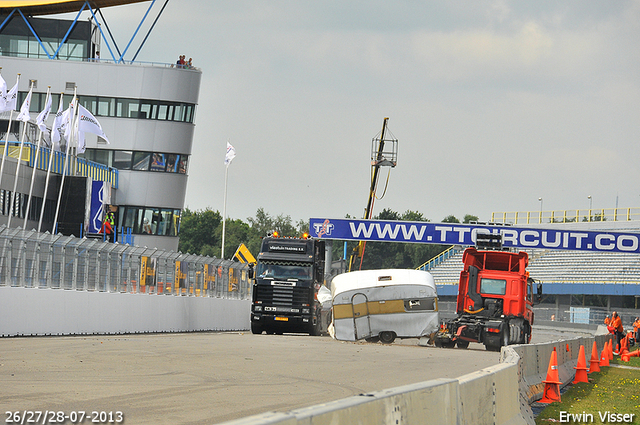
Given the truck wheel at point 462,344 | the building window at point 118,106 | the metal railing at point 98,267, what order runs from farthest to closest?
the building window at point 118,106 < the truck wheel at point 462,344 < the metal railing at point 98,267

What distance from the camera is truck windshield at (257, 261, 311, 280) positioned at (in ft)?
109

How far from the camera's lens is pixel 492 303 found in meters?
29.7

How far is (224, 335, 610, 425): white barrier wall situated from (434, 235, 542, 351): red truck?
14.9 m

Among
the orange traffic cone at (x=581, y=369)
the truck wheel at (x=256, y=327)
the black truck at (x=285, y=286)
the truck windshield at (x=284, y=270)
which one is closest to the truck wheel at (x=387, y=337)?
the black truck at (x=285, y=286)

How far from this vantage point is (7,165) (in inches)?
1953

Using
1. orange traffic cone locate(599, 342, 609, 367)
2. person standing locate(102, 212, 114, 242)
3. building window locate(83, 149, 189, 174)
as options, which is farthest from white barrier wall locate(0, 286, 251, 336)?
building window locate(83, 149, 189, 174)

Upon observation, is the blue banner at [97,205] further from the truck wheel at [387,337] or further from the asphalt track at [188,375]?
the asphalt track at [188,375]

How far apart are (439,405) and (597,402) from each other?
28.2 feet

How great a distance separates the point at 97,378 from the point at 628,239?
146 ft

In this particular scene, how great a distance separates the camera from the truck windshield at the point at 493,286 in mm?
29812

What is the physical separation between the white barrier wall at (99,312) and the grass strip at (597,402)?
44.3 feet

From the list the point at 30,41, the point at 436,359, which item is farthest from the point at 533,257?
the point at 436,359

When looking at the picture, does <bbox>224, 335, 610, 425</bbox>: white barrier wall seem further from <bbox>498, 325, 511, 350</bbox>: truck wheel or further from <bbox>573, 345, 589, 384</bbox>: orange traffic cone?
<bbox>498, 325, 511, 350</bbox>: truck wheel

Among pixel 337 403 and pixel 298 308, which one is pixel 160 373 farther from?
pixel 298 308
